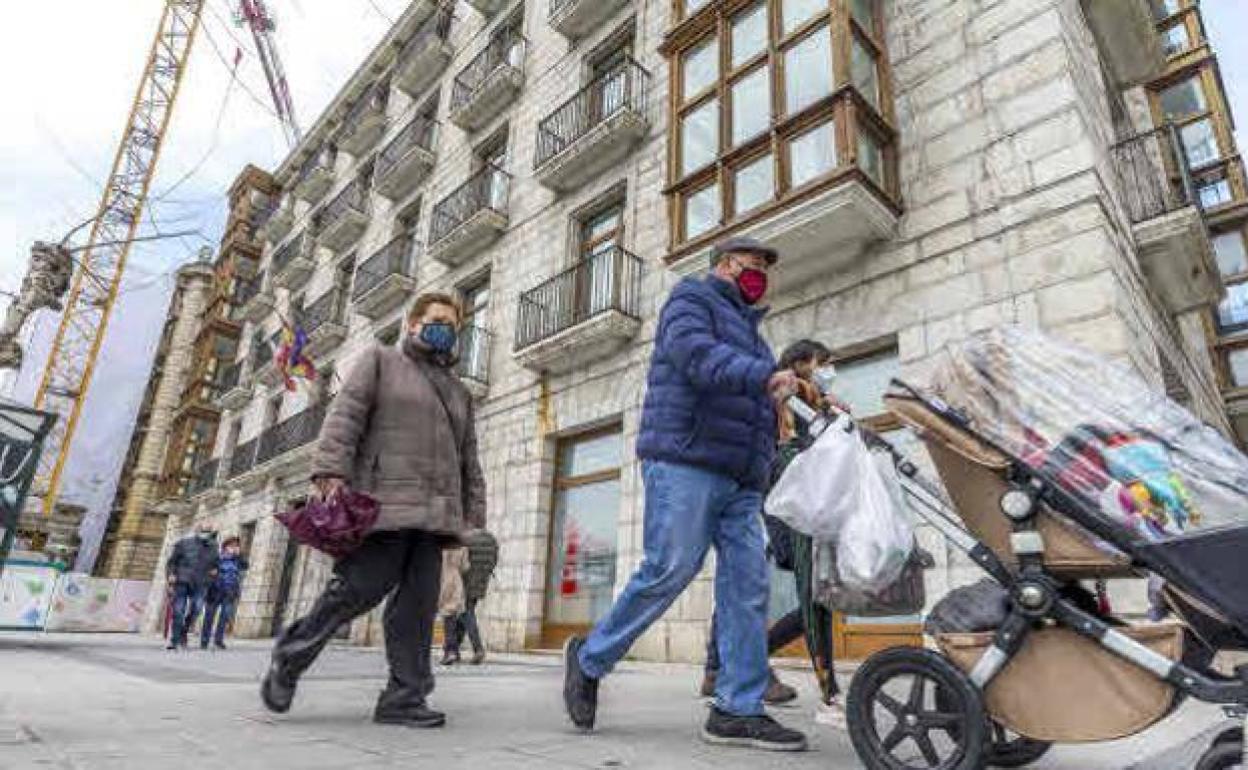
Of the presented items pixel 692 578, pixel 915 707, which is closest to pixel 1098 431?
pixel 915 707

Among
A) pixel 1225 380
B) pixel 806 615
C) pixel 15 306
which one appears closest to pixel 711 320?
pixel 806 615

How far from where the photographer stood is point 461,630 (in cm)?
760

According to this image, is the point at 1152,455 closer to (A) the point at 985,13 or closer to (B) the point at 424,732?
(B) the point at 424,732

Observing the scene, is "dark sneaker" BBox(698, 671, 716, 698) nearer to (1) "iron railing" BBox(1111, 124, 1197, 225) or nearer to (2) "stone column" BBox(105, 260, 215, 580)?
(1) "iron railing" BBox(1111, 124, 1197, 225)

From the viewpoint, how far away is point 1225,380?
13922mm

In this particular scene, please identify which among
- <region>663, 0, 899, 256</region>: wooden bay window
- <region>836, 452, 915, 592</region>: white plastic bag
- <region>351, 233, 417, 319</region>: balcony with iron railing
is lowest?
<region>836, 452, 915, 592</region>: white plastic bag

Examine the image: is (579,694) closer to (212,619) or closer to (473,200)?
(212,619)

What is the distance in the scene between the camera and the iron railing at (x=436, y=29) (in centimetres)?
1755

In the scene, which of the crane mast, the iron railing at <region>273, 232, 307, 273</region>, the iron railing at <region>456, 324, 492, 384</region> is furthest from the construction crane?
the iron railing at <region>456, 324, 492, 384</region>

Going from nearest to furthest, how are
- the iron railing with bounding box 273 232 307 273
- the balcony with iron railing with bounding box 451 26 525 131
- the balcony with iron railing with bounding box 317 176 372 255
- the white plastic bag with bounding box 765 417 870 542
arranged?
1. the white plastic bag with bounding box 765 417 870 542
2. the balcony with iron railing with bounding box 451 26 525 131
3. the balcony with iron railing with bounding box 317 176 372 255
4. the iron railing with bounding box 273 232 307 273

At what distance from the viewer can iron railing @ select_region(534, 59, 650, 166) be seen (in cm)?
1032

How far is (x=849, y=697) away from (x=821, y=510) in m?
0.52

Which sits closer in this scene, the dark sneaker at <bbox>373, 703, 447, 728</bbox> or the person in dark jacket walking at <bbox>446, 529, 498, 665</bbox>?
the dark sneaker at <bbox>373, 703, 447, 728</bbox>

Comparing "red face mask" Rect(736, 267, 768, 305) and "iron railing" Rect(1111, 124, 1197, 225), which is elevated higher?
"iron railing" Rect(1111, 124, 1197, 225)
